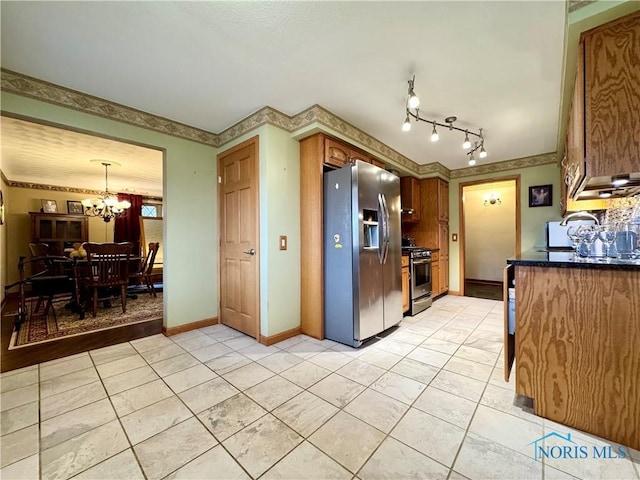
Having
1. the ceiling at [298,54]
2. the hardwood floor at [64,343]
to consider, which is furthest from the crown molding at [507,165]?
the hardwood floor at [64,343]

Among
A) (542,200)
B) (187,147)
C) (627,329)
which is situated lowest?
(627,329)

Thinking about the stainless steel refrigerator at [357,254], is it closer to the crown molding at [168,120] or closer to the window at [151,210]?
the crown molding at [168,120]

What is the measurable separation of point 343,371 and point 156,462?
4.29 ft

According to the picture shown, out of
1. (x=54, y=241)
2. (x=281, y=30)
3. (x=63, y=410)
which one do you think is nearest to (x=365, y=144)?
(x=281, y=30)

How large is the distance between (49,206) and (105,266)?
3.99 meters

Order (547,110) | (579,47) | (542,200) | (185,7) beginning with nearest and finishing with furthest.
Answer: (185,7) < (579,47) < (547,110) < (542,200)

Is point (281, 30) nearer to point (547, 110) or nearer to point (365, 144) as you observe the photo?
point (365, 144)

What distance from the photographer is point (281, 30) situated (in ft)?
5.29

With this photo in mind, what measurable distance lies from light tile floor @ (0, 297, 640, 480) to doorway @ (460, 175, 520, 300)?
15.4ft

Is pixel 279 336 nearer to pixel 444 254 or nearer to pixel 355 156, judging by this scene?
pixel 355 156

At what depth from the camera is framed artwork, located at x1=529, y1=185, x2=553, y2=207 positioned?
4.07m

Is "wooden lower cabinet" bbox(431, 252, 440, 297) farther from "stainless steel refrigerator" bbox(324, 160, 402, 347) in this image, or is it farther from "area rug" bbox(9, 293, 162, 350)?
"area rug" bbox(9, 293, 162, 350)

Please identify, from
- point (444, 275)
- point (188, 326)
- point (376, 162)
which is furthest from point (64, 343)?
point (444, 275)

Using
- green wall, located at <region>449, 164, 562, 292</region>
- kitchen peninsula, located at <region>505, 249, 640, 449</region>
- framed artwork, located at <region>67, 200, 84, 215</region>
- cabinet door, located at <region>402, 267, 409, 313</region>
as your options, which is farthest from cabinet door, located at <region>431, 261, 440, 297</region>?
framed artwork, located at <region>67, 200, 84, 215</region>
